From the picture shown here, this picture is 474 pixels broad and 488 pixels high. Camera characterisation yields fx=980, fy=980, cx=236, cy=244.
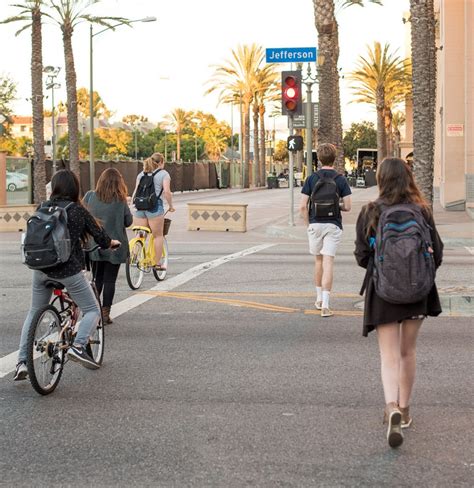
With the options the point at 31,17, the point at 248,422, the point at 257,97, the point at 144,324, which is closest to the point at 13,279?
the point at 144,324

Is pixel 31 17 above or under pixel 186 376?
above

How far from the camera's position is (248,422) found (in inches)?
239

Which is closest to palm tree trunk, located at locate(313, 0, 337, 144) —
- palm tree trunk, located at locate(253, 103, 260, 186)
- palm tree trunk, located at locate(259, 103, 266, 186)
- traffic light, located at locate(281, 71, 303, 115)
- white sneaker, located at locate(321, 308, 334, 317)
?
traffic light, located at locate(281, 71, 303, 115)

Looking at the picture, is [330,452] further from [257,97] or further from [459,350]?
[257,97]

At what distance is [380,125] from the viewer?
66.2 meters

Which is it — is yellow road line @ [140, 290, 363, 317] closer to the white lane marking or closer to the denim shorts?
the white lane marking

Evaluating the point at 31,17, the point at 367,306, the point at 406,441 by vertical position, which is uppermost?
the point at 31,17

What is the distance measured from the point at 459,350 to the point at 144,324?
3.27 metres

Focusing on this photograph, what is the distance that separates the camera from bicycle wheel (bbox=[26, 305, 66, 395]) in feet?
22.1

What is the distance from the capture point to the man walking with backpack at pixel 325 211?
402 inches

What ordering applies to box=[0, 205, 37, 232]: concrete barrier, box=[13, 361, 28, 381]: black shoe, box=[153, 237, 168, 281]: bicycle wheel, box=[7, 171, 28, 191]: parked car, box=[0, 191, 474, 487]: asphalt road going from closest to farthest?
box=[0, 191, 474, 487]: asphalt road < box=[13, 361, 28, 381]: black shoe < box=[153, 237, 168, 281]: bicycle wheel < box=[0, 205, 37, 232]: concrete barrier < box=[7, 171, 28, 191]: parked car

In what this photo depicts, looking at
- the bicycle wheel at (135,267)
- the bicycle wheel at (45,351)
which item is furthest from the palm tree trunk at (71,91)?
the bicycle wheel at (45,351)

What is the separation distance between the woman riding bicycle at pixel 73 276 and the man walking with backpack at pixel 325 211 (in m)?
3.44

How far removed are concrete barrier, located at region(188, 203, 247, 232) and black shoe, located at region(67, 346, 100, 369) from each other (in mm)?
17233
